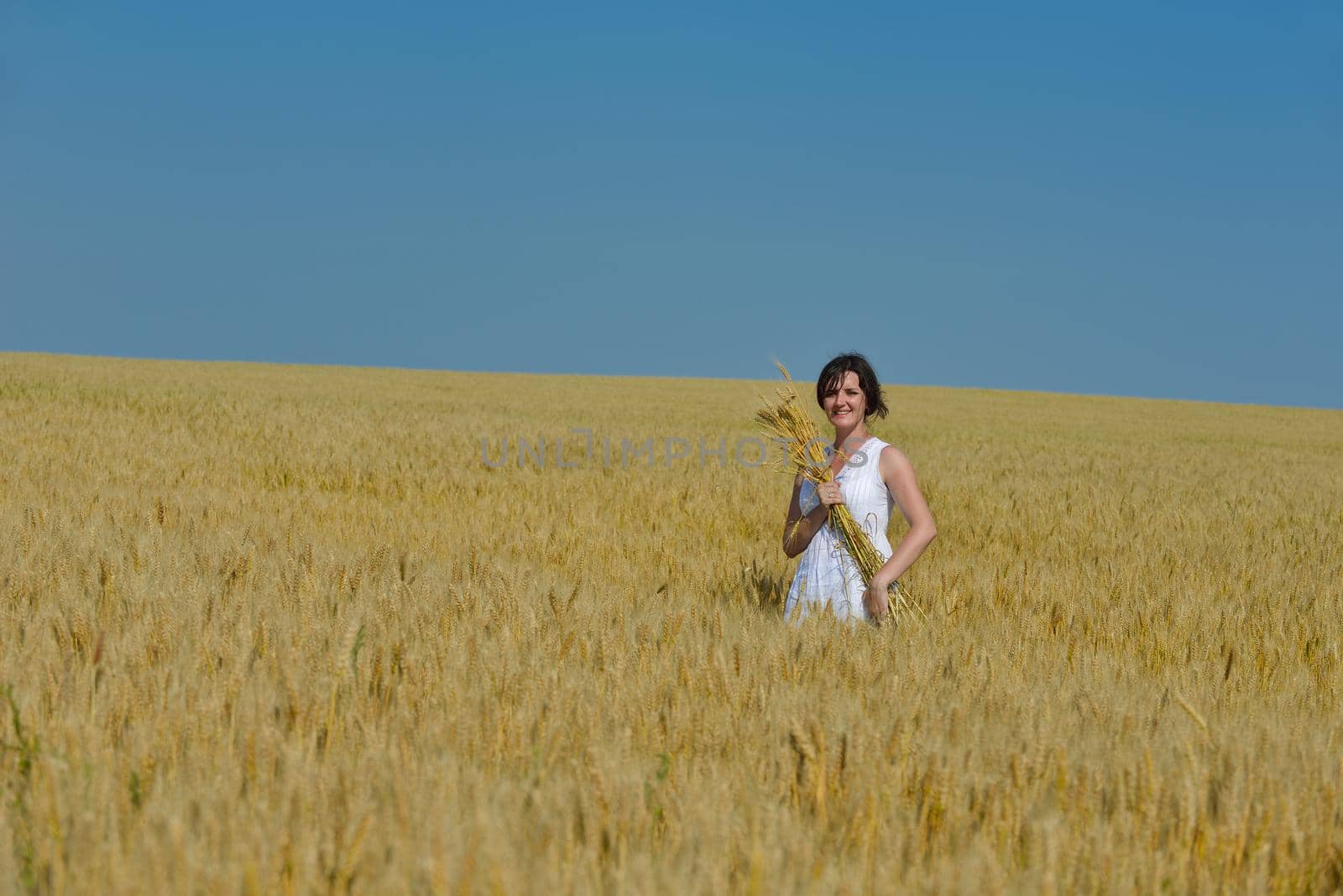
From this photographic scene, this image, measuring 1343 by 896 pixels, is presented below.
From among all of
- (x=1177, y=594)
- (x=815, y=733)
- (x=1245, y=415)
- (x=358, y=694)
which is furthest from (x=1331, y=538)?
(x=1245, y=415)

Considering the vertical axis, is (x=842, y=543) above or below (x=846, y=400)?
below

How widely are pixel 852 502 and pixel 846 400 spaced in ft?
1.37

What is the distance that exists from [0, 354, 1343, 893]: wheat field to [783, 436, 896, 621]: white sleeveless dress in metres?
0.35

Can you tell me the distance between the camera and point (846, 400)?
4.07 m

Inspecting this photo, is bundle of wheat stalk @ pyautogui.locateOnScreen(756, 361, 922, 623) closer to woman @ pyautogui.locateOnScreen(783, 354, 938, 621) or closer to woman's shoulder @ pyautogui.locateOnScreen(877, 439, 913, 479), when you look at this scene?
woman @ pyautogui.locateOnScreen(783, 354, 938, 621)

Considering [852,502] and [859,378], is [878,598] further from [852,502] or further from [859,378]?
[859,378]

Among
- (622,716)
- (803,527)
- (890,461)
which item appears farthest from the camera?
(803,527)

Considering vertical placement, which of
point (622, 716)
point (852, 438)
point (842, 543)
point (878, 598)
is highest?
point (852, 438)

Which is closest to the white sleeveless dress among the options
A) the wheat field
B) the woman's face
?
the woman's face

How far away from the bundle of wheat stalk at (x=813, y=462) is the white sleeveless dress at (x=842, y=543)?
1.3 inches

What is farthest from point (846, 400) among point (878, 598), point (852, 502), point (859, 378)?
point (878, 598)

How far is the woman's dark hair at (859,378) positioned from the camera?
409 cm

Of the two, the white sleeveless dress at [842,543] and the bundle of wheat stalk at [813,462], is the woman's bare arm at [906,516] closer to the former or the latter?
the white sleeveless dress at [842,543]

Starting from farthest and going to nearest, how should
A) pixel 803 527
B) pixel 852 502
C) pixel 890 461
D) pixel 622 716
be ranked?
pixel 803 527 < pixel 852 502 < pixel 890 461 < pixel 622 716
